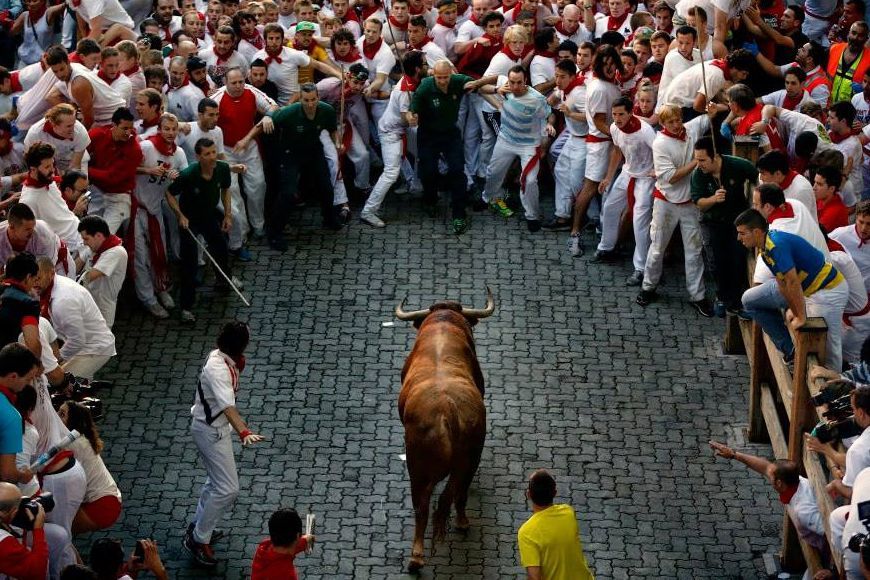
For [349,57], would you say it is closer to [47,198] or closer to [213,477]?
[47,198]

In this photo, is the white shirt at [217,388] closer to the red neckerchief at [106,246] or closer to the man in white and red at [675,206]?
the red neckerchief at [106,246]

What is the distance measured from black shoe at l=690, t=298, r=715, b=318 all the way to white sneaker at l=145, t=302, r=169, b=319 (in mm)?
5642

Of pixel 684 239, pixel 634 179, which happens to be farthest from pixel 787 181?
pixel 634 179

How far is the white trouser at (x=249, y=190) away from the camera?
16734 mm

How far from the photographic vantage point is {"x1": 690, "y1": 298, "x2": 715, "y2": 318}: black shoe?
609 inches

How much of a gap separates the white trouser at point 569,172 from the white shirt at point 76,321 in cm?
640

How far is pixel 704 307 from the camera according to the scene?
51.0ft

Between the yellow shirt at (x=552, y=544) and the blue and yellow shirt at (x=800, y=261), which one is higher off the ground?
the blue and yellow shirt at (x=800, y=261)

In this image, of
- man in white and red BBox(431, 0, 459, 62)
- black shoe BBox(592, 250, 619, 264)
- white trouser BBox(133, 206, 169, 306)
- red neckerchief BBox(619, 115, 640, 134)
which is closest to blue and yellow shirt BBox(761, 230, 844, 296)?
red neckerchief BBox(619, 115, 640, 134)

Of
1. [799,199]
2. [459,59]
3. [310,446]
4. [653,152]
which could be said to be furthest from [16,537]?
[459,59]

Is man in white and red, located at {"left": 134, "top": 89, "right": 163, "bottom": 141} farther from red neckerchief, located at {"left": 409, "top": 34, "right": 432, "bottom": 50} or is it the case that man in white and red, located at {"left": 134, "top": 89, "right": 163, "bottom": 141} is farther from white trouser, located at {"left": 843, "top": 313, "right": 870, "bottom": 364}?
white trouser, located at {"left": 843, "top": 313, "right": 870, "bottom": 364}

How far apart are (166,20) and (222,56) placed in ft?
4.29

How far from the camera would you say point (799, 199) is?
13070 mm

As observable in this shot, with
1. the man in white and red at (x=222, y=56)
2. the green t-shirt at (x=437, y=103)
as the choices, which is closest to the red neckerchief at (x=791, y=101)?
the green t-shirt at (x=437, y=103)
